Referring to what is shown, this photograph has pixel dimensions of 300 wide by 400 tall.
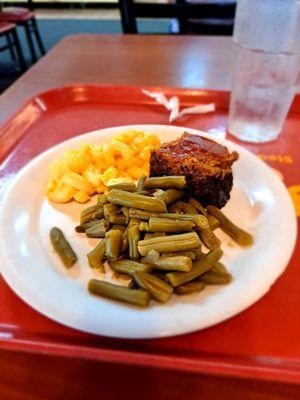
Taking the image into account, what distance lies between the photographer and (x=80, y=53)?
220 centimetres

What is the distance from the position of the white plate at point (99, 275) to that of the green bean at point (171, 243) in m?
0.11

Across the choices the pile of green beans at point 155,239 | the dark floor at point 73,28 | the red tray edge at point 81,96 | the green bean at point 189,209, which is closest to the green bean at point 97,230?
the pile of green beans at point 155,239

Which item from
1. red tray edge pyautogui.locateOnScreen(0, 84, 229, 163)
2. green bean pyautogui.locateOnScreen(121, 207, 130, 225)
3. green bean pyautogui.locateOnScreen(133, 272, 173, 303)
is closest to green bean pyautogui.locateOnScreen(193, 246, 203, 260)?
green bean pyautogui.locateOnScreen(133, 272, 173, 303)

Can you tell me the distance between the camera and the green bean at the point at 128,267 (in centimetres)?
82

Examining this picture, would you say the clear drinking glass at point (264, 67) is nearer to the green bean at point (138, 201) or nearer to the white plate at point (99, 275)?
the white plate at point (99, 275)

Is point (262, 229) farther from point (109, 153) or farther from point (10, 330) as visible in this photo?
point (10, 330)

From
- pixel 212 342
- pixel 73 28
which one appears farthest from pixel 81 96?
pixel 73 28

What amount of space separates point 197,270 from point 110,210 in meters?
0.30

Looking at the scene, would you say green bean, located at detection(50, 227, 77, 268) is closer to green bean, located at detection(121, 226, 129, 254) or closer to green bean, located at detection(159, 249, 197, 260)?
green bean, located at detection(121, 226, 129, 254)

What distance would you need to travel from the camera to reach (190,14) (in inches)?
106

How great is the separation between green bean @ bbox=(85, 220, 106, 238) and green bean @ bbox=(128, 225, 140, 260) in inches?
3.3

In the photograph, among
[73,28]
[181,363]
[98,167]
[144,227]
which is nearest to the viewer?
[181,363]

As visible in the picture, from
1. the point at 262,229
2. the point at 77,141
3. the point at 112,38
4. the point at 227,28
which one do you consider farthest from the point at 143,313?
the point at 227,28

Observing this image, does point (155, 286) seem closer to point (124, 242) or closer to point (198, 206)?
point (124, 242)
